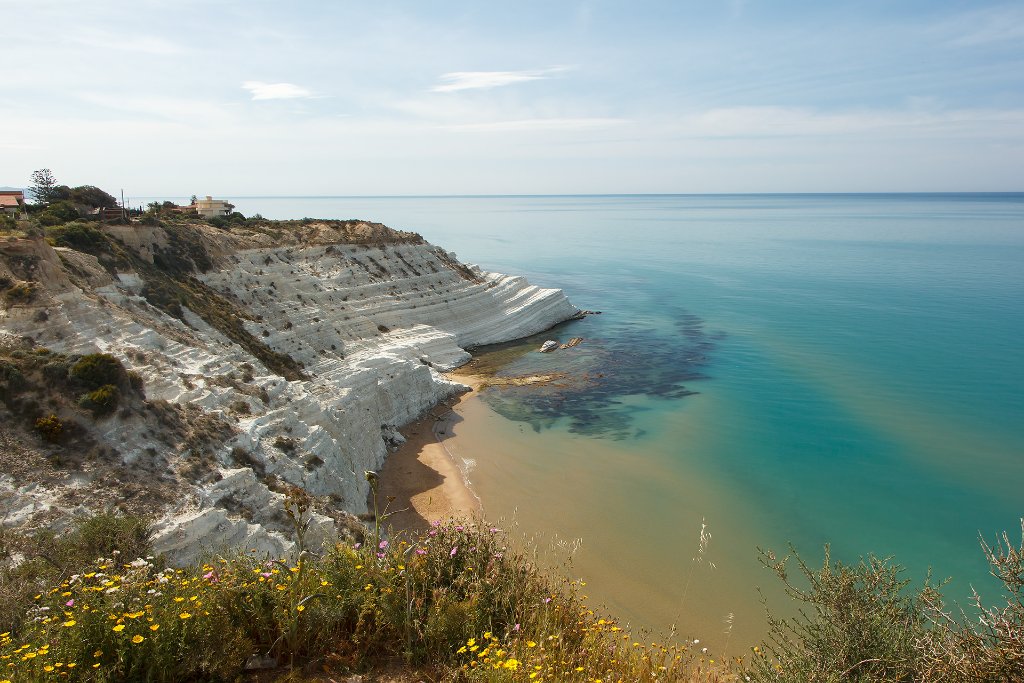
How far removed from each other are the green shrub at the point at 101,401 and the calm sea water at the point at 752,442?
1187 centimetres

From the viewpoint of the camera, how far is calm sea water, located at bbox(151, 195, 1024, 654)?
18.1m

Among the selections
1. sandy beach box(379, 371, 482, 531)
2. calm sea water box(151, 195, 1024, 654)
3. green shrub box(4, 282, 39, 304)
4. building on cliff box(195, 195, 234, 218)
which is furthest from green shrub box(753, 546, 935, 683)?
building on cliff box(195, 195, 234, 218)

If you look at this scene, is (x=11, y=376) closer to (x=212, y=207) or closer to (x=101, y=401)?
(x=101, y=401)

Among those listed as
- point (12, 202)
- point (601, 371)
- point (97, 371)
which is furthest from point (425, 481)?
point (12, 202)

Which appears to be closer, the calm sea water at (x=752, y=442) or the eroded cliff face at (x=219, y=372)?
the eroded cliff face at (x=219, y=372)

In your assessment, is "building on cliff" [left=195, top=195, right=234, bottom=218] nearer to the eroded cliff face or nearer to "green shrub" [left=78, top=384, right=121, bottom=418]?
the eroded cliff face

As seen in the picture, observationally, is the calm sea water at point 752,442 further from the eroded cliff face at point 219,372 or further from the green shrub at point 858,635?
the green shrub at point 858,635

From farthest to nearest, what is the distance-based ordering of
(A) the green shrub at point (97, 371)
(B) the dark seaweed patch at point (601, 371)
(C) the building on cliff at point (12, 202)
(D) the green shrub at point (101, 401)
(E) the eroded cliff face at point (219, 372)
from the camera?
(B) the dark seaweed patch at point (601, 371), (C) the building on cliff at point (12, 202), (A) the green shrub at point (97, 371), (D) the green shrub at point (101, 401), (E) the eroded cliff face at point (219, 372)

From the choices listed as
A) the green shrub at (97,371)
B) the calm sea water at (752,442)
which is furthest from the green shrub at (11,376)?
the calm sea water at (752,442)

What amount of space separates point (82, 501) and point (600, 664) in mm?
11240

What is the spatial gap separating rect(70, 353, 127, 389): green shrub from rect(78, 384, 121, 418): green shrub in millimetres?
250

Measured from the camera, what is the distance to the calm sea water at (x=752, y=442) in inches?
712

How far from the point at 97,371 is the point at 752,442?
82.5 ft

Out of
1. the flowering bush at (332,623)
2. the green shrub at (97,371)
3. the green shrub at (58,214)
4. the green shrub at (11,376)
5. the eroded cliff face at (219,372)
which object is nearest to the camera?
the flowering bush at (332,623)
